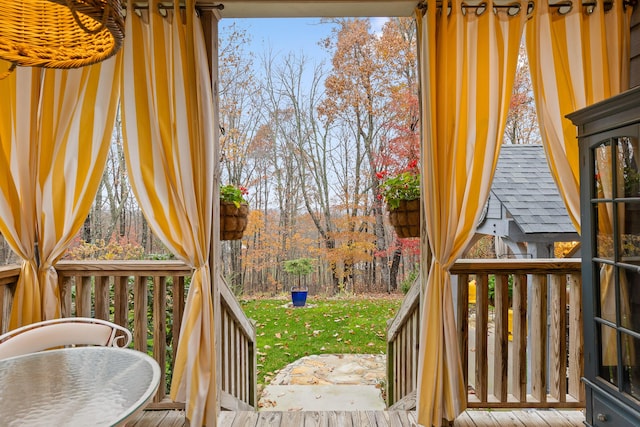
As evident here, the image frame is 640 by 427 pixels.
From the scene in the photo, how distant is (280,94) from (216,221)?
276 cm

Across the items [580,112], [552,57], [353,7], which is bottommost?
[580,112]

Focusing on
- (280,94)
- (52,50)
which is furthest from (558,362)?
(280,94)

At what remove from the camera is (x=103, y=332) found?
1770 mm

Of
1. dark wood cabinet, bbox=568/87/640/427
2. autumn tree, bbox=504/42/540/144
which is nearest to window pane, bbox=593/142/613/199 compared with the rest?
dark wood cabinet, bbox=568/87/640/427

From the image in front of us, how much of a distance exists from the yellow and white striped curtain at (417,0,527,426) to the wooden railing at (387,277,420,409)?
0.27 m

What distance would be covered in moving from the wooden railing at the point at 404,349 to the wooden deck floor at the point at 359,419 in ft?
0.92

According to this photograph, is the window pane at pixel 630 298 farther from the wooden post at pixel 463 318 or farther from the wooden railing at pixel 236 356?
the wooden railing at pixel 236 356

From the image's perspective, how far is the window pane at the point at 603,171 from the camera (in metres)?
1.65

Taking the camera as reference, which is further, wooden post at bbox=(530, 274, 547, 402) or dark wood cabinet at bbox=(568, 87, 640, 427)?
wooden post at bbox=(530, 274, 547, 402)

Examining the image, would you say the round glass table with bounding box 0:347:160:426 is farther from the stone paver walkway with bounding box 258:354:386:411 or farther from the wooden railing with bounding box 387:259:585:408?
the stone paver walkway with bounding box 258:354:386:411

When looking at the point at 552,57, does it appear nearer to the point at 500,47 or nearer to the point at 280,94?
the point at 500,47

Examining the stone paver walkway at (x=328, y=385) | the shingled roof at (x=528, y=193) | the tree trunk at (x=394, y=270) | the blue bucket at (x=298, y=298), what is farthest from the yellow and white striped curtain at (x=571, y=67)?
the blue bucket at (x=298, y=298)

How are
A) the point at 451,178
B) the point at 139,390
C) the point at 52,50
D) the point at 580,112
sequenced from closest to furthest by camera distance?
1. the point at 139,390
2. the point at 52,50
3. the point at 580,112
4. the point at 451,178

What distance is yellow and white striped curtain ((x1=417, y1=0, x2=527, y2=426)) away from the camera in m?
2.12
